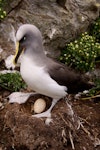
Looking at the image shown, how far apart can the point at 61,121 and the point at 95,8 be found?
2.17 metres

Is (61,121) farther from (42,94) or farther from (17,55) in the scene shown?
(17,55)

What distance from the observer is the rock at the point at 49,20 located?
569cm

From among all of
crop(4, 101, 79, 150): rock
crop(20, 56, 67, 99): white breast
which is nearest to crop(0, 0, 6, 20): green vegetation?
crop(20, 56, 67, 99): white breast

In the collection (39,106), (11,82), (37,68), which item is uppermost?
(37,68)

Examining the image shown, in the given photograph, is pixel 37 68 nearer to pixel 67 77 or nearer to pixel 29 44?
pixel 29 44

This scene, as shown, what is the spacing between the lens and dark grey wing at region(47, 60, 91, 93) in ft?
14.6

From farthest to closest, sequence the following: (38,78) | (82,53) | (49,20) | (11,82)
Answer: (49,20), (82,53), (11,82), (38,78)

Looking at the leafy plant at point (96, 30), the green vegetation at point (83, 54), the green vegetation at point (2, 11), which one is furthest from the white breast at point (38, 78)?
the leafy plant at point (96, 30)

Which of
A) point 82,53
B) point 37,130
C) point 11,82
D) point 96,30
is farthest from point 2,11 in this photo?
point 37,130

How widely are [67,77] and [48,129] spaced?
0.59m

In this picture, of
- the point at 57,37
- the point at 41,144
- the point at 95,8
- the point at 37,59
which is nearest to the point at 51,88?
the point at 37,59

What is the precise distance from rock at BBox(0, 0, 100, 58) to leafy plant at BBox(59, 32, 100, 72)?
8.3 inches

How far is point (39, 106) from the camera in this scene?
4676 mm

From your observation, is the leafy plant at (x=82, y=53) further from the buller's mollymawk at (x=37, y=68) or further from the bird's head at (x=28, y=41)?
the bird's head at (x=28, y=41)
